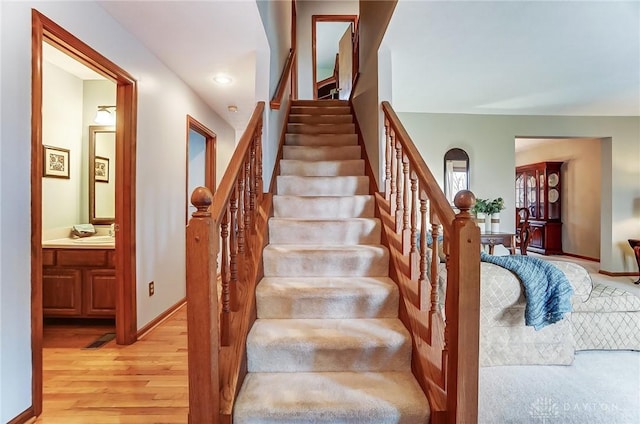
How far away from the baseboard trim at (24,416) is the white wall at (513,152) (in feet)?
15.5

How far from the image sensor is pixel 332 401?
1357mm

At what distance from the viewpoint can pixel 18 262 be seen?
5.18 ft

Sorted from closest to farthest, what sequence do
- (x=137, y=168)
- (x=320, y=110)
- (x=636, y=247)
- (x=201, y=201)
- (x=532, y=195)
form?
(x=201, y=201) → (x=137, y=168) → (x=320, y=110) → (x=636, y=247) → (x=532, y=195)

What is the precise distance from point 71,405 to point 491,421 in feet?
7.72

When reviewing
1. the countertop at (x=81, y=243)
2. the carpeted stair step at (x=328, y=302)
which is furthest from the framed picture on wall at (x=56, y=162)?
the carpeted stair step at (x=328, y=302)

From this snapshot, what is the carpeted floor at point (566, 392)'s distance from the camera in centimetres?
176

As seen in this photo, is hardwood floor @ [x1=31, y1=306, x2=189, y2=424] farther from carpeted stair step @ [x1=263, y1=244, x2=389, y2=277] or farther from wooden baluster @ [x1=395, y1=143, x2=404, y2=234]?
wooden baluster @ [x1=395, y1=143, x2=404, y2=234]

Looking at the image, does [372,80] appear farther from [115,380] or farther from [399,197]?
[115,380]

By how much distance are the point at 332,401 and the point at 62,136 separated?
3.52m

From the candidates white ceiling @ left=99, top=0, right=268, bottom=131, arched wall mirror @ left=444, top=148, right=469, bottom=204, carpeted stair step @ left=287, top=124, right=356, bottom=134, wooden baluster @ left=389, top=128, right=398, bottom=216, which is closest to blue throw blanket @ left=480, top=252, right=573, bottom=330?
wooden baluster @ left=389, top=128, right=398, bottom=216

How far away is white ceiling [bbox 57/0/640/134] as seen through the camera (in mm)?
2178

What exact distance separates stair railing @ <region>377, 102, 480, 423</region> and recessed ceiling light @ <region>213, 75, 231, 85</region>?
2207 millimetres

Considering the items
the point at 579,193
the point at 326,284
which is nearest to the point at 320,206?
the point at 326,284

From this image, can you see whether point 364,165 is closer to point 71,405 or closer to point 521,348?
point 521,348
